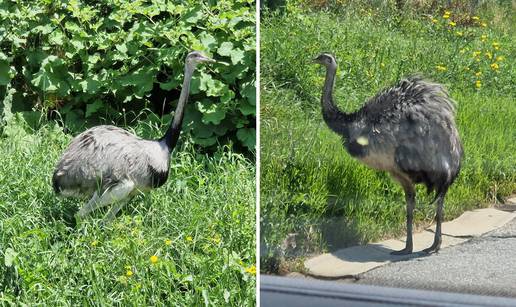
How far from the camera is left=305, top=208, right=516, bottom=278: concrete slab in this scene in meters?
1.54

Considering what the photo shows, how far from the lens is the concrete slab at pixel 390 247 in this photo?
1543 millimetres

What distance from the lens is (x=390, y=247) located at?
1.59m

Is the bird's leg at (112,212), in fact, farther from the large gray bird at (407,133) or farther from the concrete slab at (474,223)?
the concrete slab at (474,223)

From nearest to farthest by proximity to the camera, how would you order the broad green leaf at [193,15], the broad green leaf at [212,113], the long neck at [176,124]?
the long neck at [176,124], the broad green leaf at [212,113], the broad green leaf at [193,15]

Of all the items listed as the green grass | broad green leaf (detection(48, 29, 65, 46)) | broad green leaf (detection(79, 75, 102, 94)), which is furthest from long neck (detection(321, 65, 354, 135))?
broad green leaf (detection(48, 29, 65, 46))

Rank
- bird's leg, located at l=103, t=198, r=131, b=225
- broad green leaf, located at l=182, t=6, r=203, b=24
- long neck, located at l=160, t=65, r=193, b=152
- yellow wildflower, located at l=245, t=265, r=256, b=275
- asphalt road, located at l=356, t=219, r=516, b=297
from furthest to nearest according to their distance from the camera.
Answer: broad green leaf, located at l=182, t=6, r=203, b=24 < long neck, located at l=160, t=65, r=193, b=152 < bird's leg, located at l=103, t=198, r=131, b=225 < yellow wildflower, located at l=245, t=265, r=256, b=275 < asphalt road, located at l=356, t=219, r=516, b=297

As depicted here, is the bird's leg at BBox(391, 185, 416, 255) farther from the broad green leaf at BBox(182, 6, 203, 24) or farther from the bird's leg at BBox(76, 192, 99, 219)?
the broad green leaf at BBox(182, 6, 203, 24)

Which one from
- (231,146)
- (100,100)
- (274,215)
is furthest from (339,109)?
(100,100)

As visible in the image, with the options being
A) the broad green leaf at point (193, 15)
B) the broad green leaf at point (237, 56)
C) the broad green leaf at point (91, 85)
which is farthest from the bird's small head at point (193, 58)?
the broad green leaf at point (91, 85)

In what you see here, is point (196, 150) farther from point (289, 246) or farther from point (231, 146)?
point (289, 246)

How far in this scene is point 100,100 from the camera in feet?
18.2

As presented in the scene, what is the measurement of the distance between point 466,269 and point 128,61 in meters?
4.12

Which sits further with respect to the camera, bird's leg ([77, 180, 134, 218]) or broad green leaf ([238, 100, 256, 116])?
broad green leaf ([238, 100, 256, 116])

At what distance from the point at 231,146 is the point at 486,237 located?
139 inches
